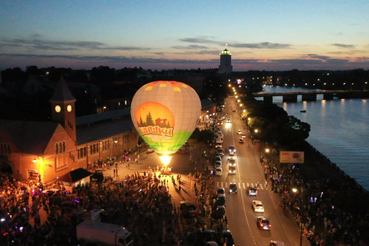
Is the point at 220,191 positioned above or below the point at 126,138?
below

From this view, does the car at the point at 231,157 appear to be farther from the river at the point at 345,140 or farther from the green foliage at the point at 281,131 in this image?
the river at the point at 345,140

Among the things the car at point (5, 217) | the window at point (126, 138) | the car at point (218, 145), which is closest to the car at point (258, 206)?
the car at point (5, 217)

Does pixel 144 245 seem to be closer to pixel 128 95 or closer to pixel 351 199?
pixel 351 199

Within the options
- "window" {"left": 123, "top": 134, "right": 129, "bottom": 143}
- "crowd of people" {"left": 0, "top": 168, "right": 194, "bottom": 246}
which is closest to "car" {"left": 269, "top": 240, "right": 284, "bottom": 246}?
"crowd of people" {"left": 0, "top": 168, "right": 194, "bottom": 246}

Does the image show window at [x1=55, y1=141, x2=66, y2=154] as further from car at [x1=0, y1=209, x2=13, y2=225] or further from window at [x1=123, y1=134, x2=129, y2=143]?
car at [x1=0, y1=209, x2=13, y2=225]

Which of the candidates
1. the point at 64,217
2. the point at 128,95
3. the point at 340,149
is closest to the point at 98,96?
the point at 128,95

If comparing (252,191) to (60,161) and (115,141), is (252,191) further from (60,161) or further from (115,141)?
(115,141)

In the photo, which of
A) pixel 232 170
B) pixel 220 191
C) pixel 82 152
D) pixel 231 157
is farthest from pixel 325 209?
pixel 82 152
